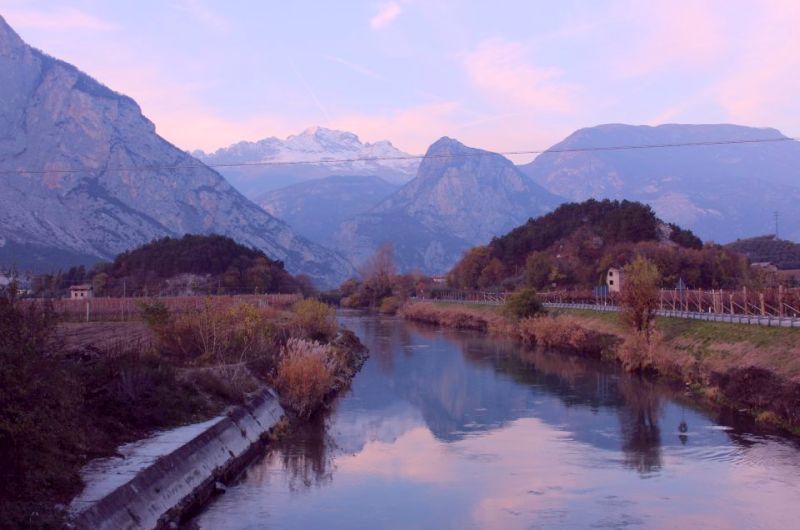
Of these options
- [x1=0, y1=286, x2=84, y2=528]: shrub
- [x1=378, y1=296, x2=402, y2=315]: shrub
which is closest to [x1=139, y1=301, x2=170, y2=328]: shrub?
[x1=0, y1=286, x2=84, y2=528]: shrub

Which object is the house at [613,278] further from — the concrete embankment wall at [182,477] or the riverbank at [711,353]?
the concrete embankment wall at [182,477]

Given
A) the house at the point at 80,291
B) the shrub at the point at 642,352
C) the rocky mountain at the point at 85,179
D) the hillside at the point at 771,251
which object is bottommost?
the shrub at the point at 642,352

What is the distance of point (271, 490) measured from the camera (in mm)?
19312

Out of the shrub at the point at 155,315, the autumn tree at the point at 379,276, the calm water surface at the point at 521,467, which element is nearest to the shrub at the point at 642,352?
the calm water surface at the point at 521,467

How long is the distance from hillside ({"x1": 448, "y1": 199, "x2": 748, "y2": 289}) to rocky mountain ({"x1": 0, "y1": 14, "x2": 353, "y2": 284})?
5408cm

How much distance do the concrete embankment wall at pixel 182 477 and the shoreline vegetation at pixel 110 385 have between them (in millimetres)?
610

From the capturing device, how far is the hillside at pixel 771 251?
384ft

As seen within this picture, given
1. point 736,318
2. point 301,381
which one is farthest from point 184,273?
point 301,381

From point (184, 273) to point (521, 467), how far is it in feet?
283

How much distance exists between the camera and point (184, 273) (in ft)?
335

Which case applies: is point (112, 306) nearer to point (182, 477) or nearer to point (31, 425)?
point (182, 477)

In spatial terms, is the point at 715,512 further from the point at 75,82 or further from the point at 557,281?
the point at 75,82

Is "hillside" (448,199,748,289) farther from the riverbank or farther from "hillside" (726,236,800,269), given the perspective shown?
"hillside" (726,236,800,269)

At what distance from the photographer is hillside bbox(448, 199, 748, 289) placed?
256 ft
